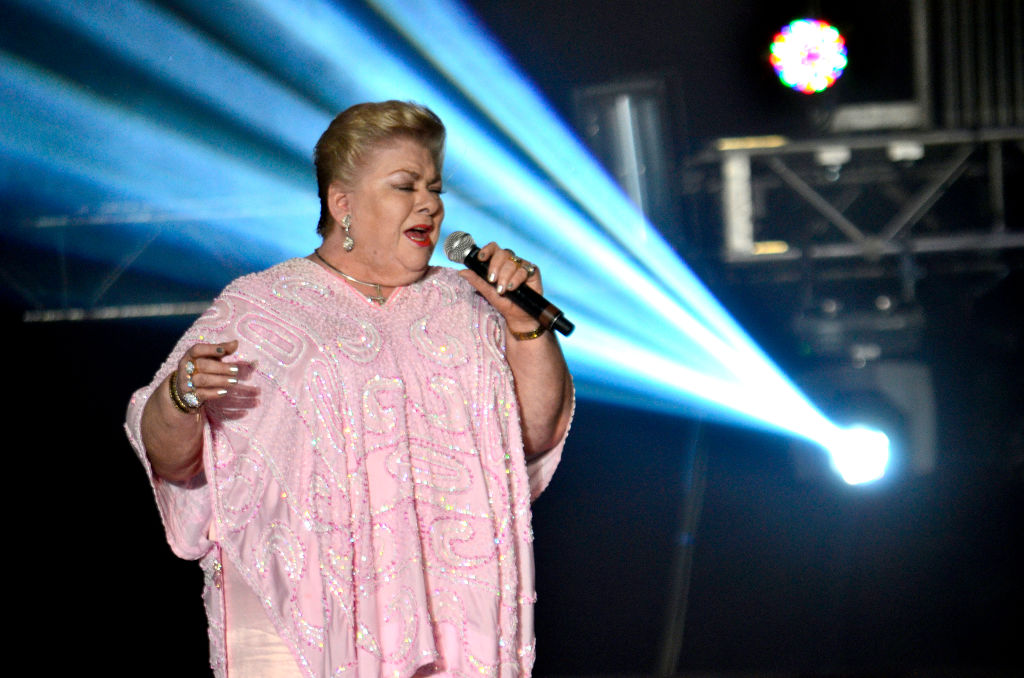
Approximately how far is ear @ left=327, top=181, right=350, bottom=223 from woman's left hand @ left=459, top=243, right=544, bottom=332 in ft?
0.78

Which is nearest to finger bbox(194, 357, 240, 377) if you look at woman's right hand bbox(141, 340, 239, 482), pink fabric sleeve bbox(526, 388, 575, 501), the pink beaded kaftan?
woman's right hand bbox(141, 340, 239, 482)

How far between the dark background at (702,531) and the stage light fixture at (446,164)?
292 millimetres

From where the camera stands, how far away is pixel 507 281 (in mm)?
1636

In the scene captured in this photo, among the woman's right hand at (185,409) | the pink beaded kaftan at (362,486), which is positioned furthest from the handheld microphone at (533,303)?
the woman's right hand at (185,409)

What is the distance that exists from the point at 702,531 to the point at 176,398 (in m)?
2.61

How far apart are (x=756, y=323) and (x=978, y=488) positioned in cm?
102

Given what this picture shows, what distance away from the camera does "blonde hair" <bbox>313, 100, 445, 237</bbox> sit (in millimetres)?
1703

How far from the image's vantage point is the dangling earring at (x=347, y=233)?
1744 millimetres

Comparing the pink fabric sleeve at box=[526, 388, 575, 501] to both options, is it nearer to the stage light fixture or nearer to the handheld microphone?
the handheld microphone

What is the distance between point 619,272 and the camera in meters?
3.82

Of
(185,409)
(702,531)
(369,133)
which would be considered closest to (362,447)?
(185,409)

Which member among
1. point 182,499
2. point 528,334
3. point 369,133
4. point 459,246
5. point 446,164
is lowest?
point 182,499

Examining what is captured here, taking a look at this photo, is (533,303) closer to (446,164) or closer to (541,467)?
(541,467)

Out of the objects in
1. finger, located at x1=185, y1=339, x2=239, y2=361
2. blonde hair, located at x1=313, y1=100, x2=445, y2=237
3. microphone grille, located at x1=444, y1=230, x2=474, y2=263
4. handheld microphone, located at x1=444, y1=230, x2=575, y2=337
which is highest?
blonde hair, located at x1=313, y1=100, x2=445, y2=237
